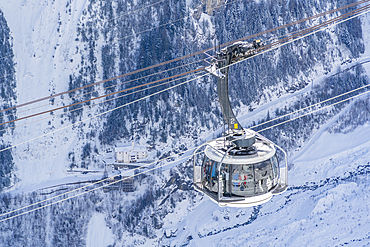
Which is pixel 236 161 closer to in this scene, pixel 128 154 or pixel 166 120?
Answer: pixel 128 154

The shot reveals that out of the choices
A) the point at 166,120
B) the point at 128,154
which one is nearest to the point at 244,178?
the point at 128,154

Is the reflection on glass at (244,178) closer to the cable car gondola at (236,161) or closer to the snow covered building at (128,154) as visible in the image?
the cable car gondola at (236,161)

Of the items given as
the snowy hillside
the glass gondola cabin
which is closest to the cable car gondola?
the glass gondola cabin

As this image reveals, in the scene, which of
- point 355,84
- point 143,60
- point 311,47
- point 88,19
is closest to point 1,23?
point 88,19

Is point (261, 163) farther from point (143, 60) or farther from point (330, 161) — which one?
point (143, 60)

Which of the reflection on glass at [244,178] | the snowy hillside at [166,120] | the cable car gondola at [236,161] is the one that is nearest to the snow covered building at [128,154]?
A: the snowy hillside at [166,120]
